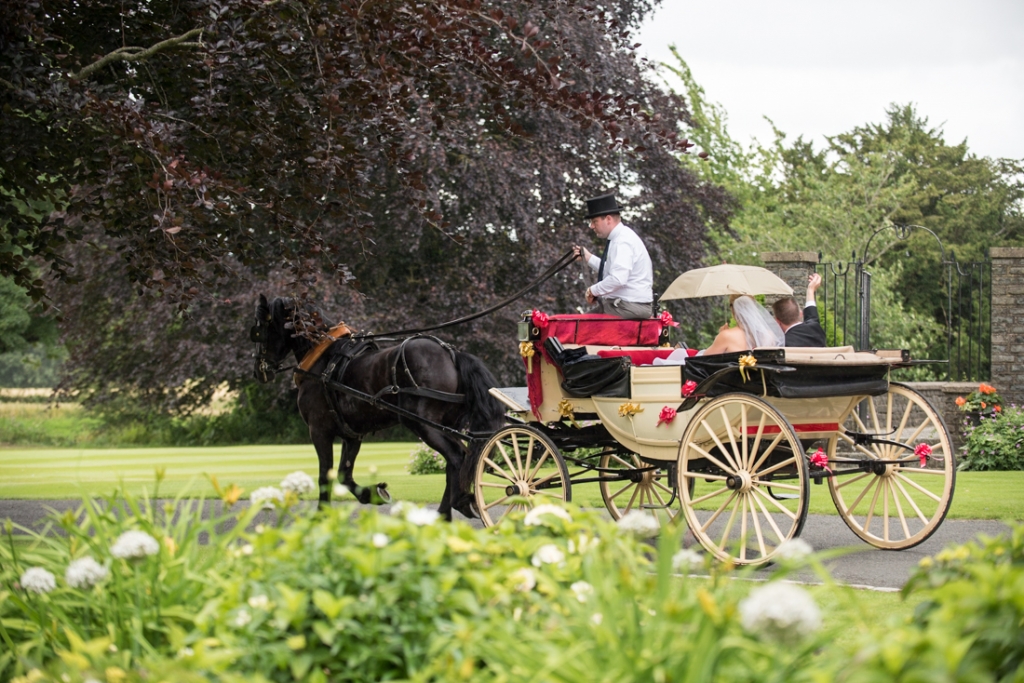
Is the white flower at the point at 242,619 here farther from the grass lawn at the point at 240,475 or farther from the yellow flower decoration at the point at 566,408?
the yellow flower decoration at the point at 566,408

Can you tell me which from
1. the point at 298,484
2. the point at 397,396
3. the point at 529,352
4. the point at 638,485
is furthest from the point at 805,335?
the point at 298,484

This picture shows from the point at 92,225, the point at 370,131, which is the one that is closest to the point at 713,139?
the point at 92,225

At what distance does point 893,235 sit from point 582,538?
95.3 feet

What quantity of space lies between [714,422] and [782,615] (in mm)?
3831

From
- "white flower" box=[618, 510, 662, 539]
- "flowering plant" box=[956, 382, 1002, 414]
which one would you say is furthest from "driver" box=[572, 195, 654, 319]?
"flowering plant" box=[956, 382, 1002, 414]

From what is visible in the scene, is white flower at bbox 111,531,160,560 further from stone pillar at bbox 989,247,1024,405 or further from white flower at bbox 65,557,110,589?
stone pillar at bbox 989,247,1024,405

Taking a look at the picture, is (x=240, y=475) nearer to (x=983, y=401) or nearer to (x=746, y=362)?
(x=983, y=401)

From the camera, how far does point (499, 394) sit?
729cm

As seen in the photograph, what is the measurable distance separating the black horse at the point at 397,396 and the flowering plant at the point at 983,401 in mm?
8188

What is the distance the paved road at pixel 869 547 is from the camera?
5.43 metres

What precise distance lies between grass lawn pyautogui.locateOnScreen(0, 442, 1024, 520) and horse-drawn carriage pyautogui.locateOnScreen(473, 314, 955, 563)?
1.34m

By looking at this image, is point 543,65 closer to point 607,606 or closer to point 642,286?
point 642,286

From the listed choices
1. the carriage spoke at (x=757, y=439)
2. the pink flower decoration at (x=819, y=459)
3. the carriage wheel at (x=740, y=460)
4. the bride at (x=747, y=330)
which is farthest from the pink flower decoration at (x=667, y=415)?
the pink flower decoration at (x=819, y=459)

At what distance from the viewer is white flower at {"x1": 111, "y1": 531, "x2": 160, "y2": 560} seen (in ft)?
9.42
